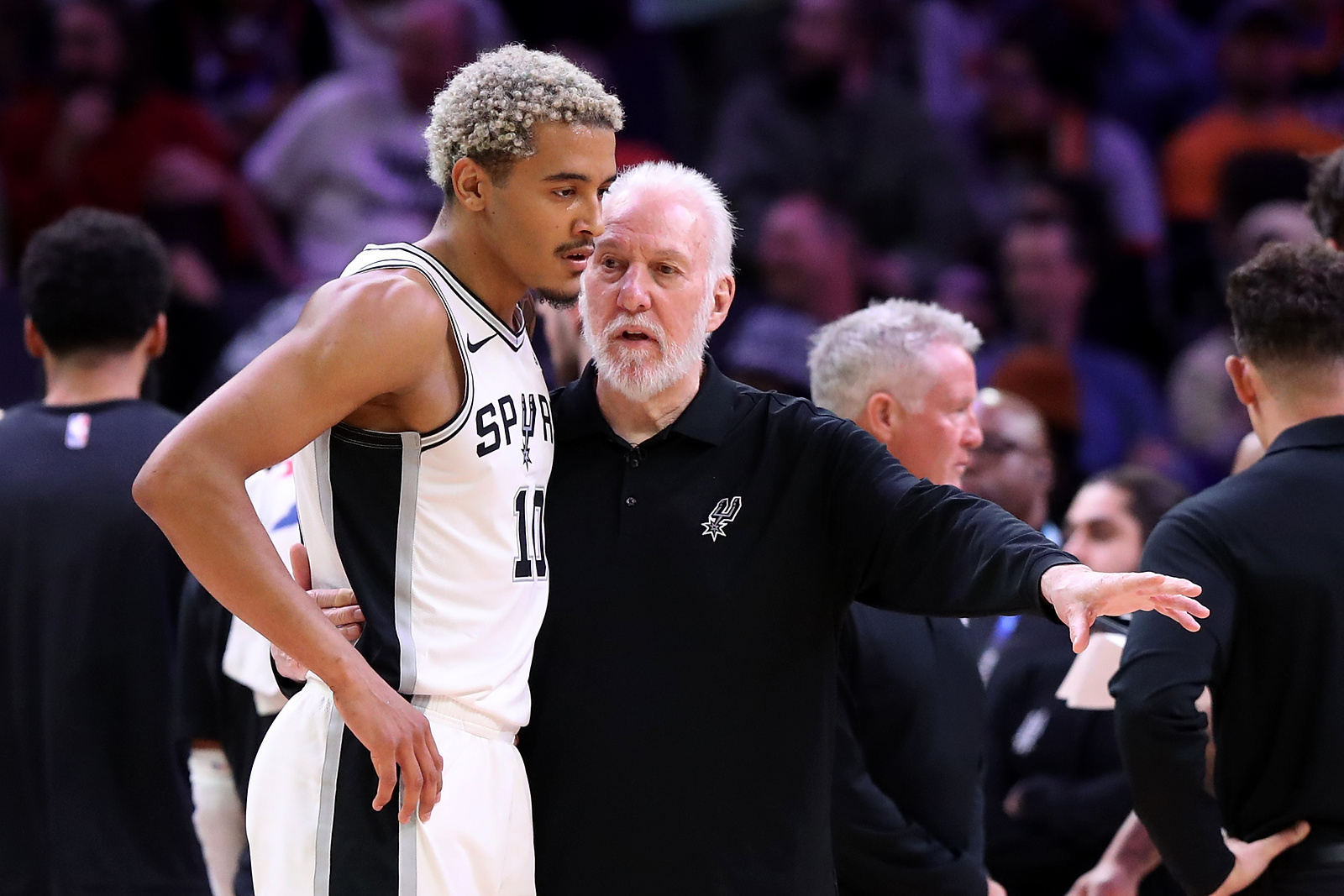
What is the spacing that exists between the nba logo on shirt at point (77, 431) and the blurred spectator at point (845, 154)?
4.76 meters

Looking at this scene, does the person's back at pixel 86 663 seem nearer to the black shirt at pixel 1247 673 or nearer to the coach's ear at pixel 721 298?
the coach's ear at pixel 721 298

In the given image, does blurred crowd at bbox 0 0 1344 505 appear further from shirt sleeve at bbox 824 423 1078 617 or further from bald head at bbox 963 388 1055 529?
shirt sleeve at bbox 824 423 1078 617

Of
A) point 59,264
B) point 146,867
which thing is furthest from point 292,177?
point 146,867

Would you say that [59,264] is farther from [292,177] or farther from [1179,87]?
[1179,87]

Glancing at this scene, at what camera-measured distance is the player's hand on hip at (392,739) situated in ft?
8.29

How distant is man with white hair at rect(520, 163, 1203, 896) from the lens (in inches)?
116

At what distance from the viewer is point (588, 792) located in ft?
9.70

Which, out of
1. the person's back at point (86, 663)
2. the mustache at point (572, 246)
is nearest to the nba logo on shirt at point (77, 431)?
the person's back at point (86, 663)

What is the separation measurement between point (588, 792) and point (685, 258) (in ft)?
3.34

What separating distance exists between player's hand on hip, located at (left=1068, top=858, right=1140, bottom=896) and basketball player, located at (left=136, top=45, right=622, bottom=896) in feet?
5.39

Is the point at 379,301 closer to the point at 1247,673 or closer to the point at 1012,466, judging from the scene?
the point at 1247,673

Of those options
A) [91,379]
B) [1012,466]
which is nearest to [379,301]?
[91,379]

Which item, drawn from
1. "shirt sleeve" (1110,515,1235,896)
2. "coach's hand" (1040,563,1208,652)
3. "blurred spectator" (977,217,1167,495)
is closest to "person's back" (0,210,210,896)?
"shirt sleeve" (1110,515,1235,896)

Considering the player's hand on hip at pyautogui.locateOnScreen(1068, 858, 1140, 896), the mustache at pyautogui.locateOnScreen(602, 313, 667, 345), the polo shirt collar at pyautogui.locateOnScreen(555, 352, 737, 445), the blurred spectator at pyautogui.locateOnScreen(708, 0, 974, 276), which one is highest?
the blurred spectator at pyautogui.locateOnScreen(708, 0, 974, 276)
